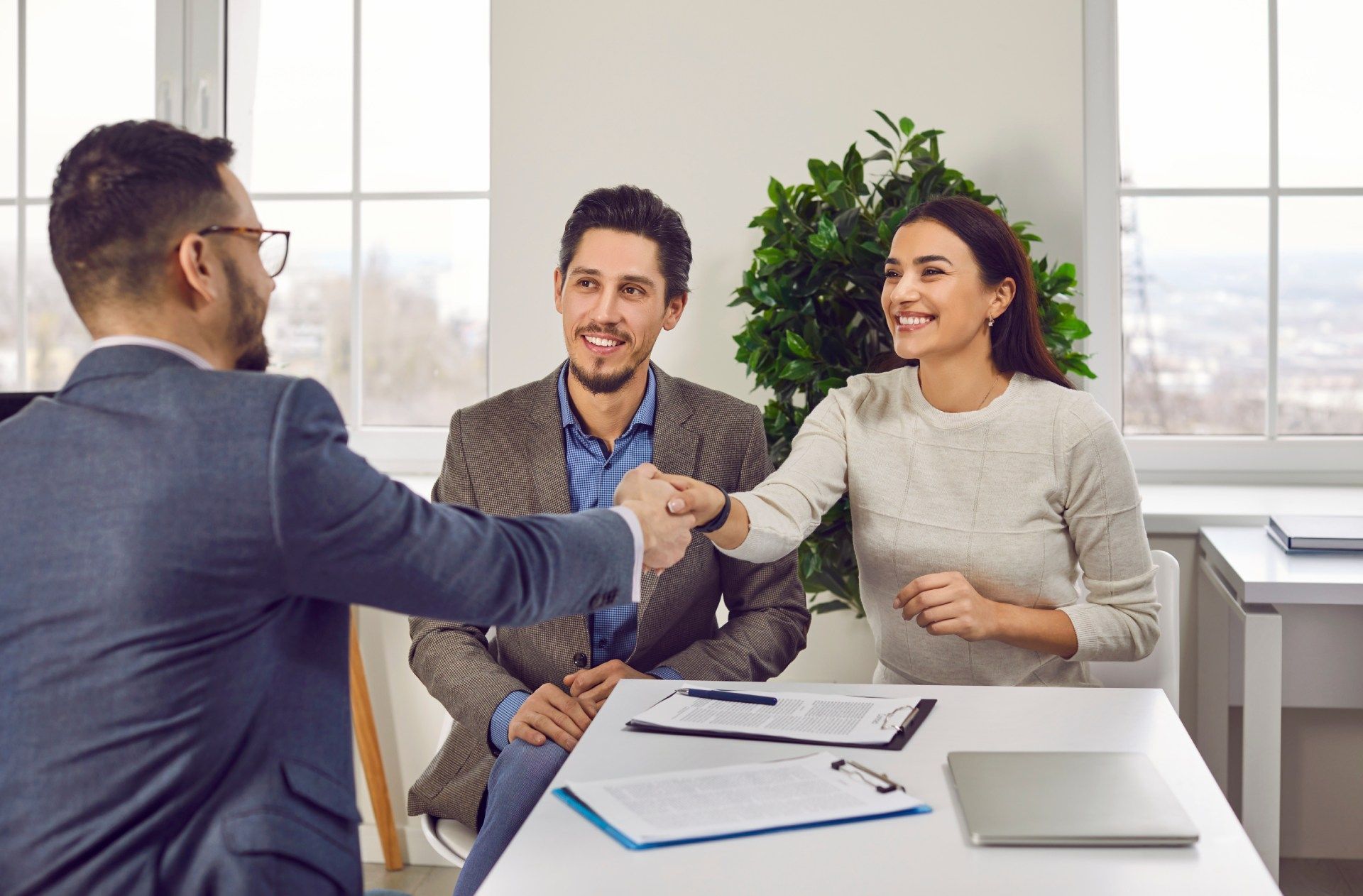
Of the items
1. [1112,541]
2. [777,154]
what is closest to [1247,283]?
[777,154]

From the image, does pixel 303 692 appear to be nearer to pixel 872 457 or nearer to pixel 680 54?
pixel 872 457

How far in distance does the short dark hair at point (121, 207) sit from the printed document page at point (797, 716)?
79 centimetres

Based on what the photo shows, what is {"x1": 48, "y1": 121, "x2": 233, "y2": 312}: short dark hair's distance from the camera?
114 centimetres

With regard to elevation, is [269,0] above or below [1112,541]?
above

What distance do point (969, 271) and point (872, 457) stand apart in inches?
14.5

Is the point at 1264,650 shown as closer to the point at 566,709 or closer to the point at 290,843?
the point at 566,709

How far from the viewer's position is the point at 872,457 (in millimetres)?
2098

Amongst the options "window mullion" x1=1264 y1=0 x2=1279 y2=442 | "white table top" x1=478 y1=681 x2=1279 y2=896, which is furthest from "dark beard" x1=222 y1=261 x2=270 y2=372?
"window mullion" x1=1264 y1=0 x2=1279 y2=442

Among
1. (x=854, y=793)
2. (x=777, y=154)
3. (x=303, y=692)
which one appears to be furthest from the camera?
(x=777, y=154)

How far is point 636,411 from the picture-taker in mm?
2139

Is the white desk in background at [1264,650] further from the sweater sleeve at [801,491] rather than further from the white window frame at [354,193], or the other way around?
the white window frame at [354,193]

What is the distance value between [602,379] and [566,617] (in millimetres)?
421

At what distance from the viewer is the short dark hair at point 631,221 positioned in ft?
6.86

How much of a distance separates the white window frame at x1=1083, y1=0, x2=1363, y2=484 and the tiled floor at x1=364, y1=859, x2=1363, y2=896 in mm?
975
